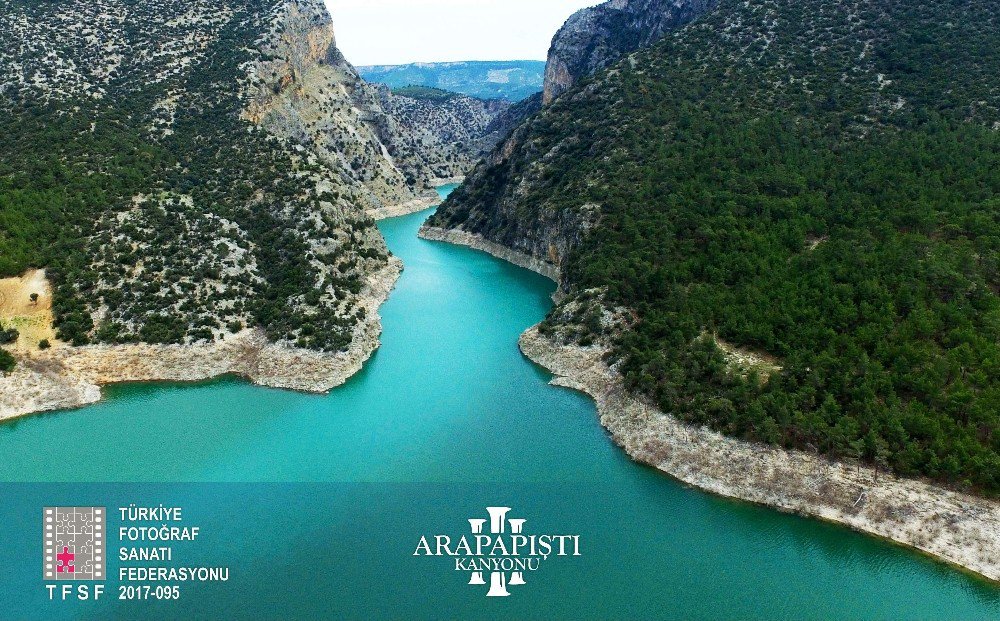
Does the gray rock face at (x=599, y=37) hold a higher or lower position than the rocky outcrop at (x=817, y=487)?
higher

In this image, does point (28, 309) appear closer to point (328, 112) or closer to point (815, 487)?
point (815, 487)

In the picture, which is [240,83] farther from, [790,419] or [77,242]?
[790,419]

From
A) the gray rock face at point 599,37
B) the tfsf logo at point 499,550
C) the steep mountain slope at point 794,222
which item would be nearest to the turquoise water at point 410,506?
the tfsf logo at point 499,550

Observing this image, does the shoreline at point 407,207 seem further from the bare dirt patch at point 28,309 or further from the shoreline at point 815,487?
the shoreline at point 815,487

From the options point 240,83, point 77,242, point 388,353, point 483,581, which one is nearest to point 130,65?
point 240,83

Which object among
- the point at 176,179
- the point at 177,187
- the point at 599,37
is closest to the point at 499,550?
the point at 177,187

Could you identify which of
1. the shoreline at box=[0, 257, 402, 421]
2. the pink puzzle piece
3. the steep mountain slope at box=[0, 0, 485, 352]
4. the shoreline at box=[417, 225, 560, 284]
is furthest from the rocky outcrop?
the shoreline at box=[417, 225, 560, 284]
